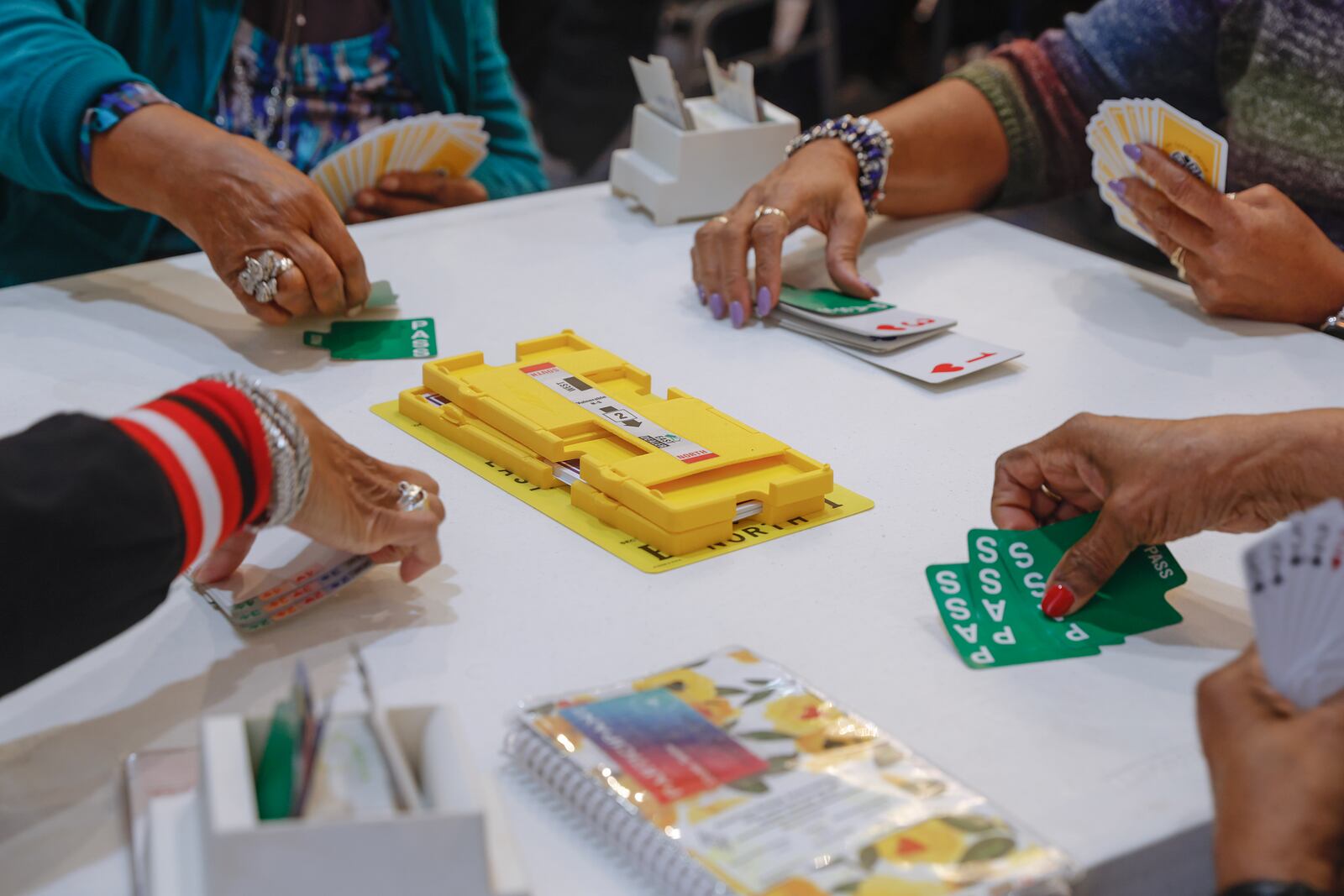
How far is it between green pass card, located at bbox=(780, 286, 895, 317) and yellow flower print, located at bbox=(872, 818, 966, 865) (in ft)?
2.73

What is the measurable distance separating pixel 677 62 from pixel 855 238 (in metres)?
2.68

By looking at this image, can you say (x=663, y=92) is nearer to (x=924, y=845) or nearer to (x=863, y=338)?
(x=863, y=338)

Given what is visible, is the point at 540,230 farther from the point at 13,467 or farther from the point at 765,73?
the point at 765,73

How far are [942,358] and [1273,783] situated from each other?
757 mm

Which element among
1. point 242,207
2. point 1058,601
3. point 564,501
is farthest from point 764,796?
point 242,207

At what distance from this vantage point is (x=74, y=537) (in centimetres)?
79

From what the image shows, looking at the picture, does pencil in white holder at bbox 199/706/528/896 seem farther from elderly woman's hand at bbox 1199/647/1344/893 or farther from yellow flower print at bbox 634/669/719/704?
elderly woman's hand at bbox 1199/647/1344/893

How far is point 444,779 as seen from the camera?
688 mm

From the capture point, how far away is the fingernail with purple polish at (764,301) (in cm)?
155

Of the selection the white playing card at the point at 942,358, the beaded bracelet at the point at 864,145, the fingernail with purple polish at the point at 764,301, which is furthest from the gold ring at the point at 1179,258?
the fingernail with purple polish at the point at 764,301

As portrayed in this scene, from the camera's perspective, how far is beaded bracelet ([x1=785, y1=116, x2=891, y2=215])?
1.75 metres

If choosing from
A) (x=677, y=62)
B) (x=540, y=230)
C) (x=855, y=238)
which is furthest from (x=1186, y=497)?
(x=677, y=62)

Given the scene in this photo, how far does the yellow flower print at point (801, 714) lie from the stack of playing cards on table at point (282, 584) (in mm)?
341

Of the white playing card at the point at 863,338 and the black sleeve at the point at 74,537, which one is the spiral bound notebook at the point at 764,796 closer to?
the black sleeve at the point at 74,537
